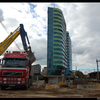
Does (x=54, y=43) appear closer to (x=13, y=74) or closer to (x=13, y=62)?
(x=13, y=62)

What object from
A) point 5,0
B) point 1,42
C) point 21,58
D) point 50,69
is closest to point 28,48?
point 1,42

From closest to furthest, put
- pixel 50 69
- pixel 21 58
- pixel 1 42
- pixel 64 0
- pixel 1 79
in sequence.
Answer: pixel 64 0
pixel 1 79
pixel 21 58
pixel 1 42
pixel 50 69

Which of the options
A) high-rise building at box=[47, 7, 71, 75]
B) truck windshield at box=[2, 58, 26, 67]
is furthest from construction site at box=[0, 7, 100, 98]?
high-rise building at box=[47, 7, 71, 75]

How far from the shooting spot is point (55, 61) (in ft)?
254

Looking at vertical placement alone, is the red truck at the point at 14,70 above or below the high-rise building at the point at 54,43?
below

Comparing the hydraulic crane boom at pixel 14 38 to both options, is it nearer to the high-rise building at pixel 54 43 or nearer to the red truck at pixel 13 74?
the red truck at pixel 13 74

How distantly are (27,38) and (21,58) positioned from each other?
1616cm

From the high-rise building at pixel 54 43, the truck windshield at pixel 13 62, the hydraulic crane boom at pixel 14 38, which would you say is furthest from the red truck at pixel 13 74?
the high-rise building at pixel 54 43

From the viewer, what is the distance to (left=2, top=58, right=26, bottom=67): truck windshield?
1354 centimetres

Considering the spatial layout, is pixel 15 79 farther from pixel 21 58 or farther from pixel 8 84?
pixel 21 58

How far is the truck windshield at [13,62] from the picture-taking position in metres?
13.5

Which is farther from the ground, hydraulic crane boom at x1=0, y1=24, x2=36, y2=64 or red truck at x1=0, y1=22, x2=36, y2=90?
hydraulic crane boom at x1=0, y1=24, x2=36, y2=64

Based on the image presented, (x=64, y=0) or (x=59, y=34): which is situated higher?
(x=59, y=34)

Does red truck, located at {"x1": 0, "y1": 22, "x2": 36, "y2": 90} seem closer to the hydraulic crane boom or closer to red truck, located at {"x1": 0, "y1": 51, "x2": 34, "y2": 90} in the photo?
red truck, located at {"x1": 0, "y1": 51, "x2": 34, "y2": 90}
